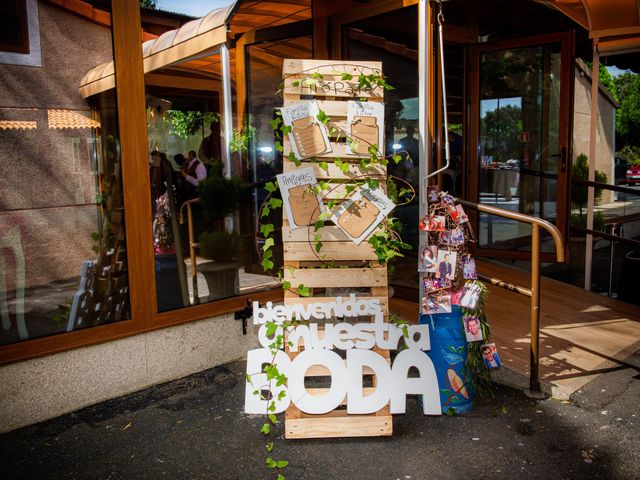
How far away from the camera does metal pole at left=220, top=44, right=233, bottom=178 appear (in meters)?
4.39

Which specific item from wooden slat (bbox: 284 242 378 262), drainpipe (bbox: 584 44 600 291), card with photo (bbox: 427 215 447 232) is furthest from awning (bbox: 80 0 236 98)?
drainpipe (bbox: 584 44 600 291)

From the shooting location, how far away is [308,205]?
3.38 metres

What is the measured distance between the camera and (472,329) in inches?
137

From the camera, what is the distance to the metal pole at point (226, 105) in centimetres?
439

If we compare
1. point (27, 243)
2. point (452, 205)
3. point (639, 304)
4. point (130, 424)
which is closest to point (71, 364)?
point (130, 424)

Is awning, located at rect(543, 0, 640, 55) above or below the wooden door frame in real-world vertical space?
above

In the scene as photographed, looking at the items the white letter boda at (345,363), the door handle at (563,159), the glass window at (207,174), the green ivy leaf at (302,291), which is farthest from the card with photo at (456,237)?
the door handle at (563,159)

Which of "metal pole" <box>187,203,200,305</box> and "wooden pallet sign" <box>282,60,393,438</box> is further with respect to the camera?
"metal pole" <box>187,203,200,305</box>

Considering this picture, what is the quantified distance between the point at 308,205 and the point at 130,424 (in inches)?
64.4

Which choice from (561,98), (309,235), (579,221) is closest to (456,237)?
(309,235)

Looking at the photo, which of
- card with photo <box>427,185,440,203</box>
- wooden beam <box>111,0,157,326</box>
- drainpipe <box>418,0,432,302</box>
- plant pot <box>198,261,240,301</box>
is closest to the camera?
card with photo <box>427,185,440,203</box>

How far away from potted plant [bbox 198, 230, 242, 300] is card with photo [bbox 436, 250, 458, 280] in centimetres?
168

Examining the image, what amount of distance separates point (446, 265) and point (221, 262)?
1784 mm

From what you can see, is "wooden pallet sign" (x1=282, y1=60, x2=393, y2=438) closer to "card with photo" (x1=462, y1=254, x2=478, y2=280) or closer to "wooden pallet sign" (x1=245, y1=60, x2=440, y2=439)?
"wooden pallet sign" (x1=245, y1=60, x2=440, y2=439)
